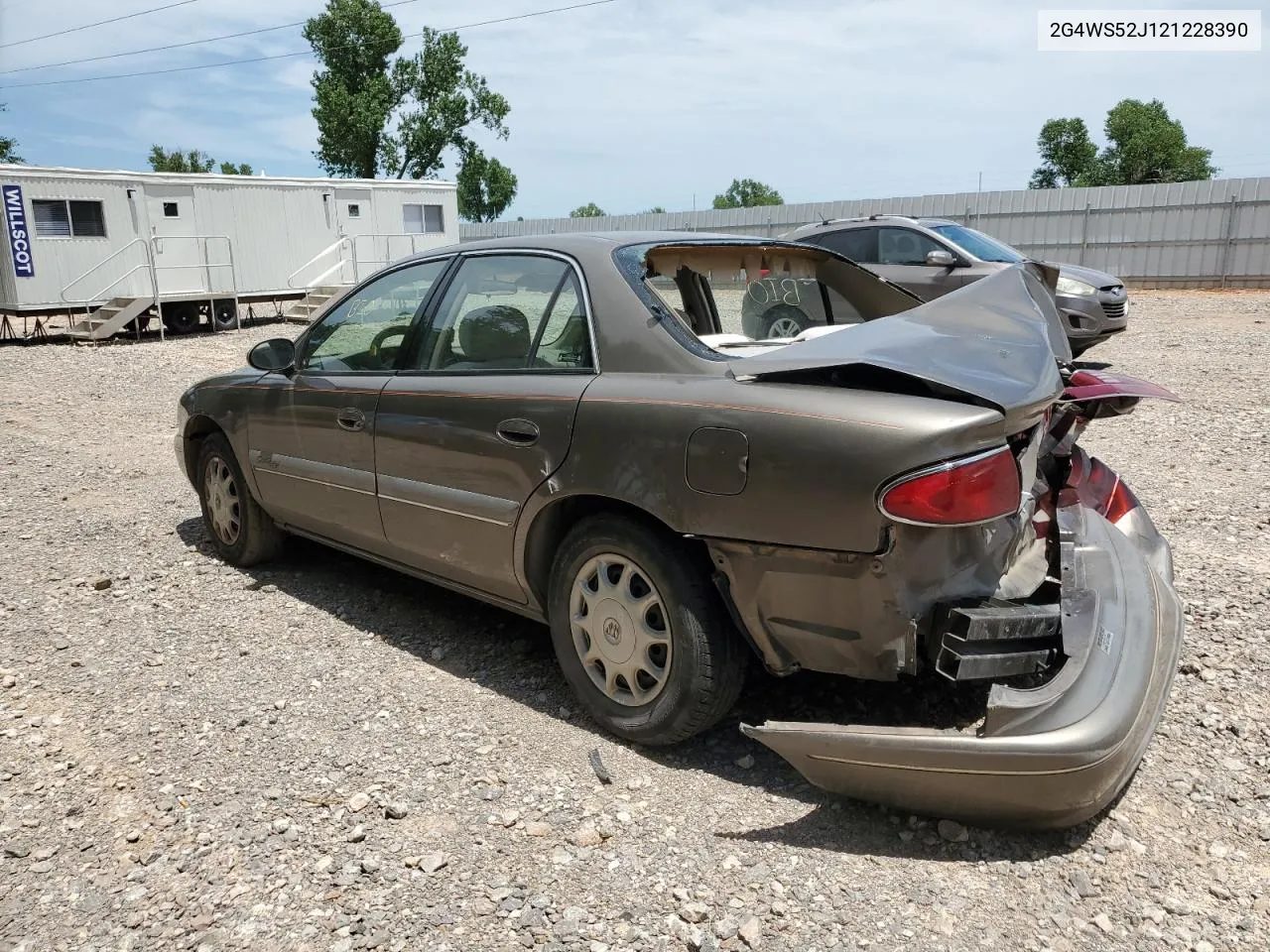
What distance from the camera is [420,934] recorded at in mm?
2365

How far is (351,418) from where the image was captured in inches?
159

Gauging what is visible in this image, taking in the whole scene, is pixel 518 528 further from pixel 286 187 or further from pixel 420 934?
pixel 286 187

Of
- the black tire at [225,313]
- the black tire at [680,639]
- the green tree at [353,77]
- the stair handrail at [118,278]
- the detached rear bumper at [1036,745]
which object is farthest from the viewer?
the green tree at [353,77]

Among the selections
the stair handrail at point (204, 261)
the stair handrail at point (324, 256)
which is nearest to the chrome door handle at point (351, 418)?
the stair handrail at point (204, 261)

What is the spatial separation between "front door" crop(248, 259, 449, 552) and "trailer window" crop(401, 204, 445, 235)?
65.2 feet

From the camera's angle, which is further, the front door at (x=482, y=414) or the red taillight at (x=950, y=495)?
the front door at (x=482, y=414)

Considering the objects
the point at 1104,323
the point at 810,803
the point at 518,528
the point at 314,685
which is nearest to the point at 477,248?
the point at 518,528

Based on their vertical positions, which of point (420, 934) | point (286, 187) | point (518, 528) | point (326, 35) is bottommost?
point (420, 934)

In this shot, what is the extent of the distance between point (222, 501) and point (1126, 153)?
53.0 metres

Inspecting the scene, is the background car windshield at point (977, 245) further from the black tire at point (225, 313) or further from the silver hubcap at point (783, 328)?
the black tire at point (225, 313)

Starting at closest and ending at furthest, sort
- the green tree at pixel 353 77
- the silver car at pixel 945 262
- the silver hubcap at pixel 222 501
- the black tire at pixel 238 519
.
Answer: the black tire at pixel 238 519 → the silver hubcap at pixel 222 501 → the silver car at pixel 945 262 → the green tree at pixel 353 77

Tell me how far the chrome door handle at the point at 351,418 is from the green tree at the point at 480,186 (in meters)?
42.9

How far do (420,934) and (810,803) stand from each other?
1173mm

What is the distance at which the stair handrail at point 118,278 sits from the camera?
58.4ft
